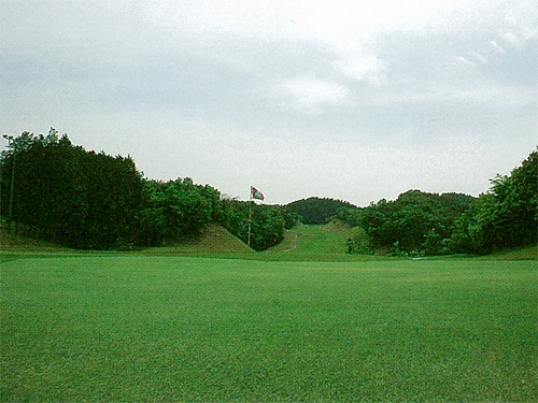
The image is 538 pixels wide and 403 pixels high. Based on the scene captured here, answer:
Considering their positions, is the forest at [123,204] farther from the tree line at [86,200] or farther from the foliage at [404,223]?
the foliage at [404,223]

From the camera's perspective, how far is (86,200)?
81.4ft

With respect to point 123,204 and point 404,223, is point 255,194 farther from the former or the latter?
point 404,223

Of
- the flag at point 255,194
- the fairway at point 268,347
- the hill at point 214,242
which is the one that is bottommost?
the fairway at point 268,347

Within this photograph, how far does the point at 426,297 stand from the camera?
163 inches

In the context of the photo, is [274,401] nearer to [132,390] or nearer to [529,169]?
[132,390]

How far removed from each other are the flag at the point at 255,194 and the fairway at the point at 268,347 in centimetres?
2478

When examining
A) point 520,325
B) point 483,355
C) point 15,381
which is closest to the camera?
point 15,381

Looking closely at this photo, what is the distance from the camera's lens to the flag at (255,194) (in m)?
29.0

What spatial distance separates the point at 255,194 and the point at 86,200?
32.0 ft

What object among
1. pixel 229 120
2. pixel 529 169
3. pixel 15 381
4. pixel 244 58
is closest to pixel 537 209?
pixel 529 169

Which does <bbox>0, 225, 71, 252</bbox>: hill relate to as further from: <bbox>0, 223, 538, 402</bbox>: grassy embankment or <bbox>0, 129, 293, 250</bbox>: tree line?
<bbox>0, 223, 538, 402</bbox>: grassy embankment

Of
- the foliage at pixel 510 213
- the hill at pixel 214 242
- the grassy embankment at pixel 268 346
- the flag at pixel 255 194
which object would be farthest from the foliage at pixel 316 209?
the grassy embankment at pixel 268 346

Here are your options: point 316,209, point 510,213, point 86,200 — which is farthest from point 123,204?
point 510,213

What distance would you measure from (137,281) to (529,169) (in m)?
23.8
